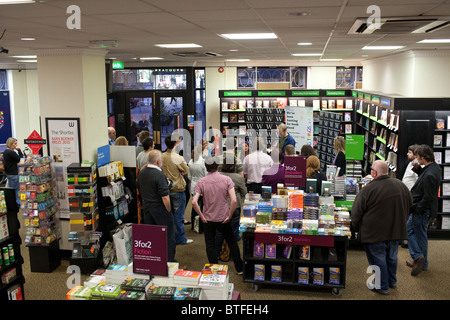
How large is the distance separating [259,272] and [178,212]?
6.69ft

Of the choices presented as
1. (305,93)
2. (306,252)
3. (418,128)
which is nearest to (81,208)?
(306,252)

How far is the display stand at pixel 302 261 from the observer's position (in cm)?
496

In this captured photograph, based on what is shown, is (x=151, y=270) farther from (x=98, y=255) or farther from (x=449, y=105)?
(x=449, y=105)

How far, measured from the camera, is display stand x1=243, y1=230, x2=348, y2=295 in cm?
496

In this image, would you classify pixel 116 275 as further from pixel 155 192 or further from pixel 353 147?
pixel 353 147

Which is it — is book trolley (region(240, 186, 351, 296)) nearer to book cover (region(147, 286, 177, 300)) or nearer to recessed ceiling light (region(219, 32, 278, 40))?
recessed ceiling light (region(219, 32, 278, 40))

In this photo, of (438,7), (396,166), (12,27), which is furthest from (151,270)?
(396,166)

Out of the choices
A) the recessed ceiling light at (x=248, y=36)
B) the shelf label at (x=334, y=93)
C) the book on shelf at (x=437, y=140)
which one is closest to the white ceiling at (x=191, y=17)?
the recessed ceiling light at (x=248, y=36)

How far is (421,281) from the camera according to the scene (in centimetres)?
550

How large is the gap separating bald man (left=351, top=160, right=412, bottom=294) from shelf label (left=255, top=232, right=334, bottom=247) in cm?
42

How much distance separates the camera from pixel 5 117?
1297 centimetres

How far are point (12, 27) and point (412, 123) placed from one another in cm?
628

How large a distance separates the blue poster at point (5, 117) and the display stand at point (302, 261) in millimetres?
10621

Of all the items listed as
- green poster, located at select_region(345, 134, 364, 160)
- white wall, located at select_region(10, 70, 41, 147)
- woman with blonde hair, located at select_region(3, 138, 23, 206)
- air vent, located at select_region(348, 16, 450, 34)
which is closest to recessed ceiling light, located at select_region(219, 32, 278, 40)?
air vent, located at select_region(348, 16, 450, 34)
